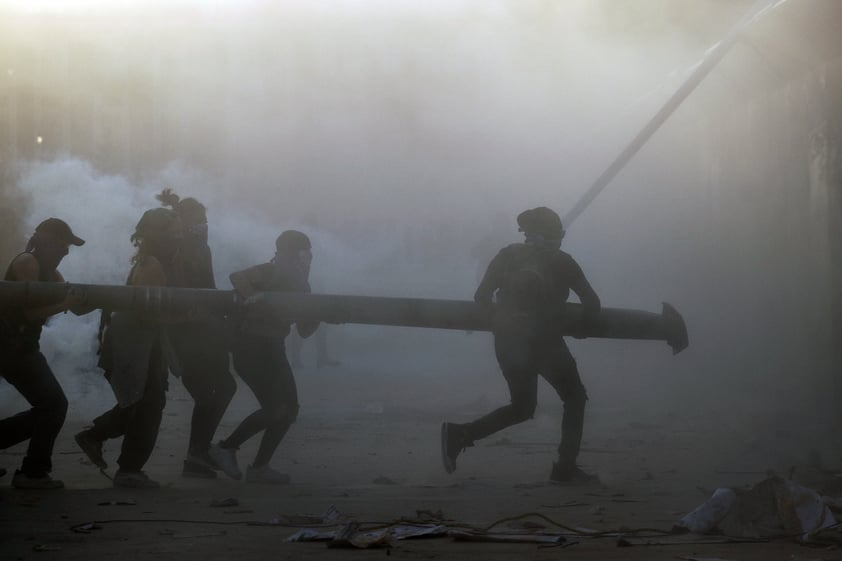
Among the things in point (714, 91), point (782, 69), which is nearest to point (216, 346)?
point (782, 69)

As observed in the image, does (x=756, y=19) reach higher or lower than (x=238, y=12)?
lower

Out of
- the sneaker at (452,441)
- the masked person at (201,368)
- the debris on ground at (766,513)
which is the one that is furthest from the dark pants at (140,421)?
the debris on ground at (766,513)

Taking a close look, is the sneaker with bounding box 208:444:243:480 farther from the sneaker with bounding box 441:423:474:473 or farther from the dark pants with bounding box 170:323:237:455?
Result: the sneaker with bounding box 441:423:474:473

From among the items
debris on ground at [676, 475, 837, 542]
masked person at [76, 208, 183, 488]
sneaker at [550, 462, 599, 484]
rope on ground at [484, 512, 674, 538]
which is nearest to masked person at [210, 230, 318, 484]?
masked person at [76, 208, 183, 488]

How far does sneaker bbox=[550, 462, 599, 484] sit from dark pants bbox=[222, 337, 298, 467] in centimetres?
143

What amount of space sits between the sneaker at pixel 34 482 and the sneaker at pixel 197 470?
0.85 m

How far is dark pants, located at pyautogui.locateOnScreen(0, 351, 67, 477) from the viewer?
541 cm

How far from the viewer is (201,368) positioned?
616cm

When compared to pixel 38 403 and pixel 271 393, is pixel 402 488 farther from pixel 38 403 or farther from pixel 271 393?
pixel 38 403

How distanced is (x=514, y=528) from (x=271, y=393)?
2203 millimetres

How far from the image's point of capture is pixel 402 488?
568 centimetres

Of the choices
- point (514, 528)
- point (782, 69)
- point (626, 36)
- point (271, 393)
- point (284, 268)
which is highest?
point (626, 36)

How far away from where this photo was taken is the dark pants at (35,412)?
213 inches

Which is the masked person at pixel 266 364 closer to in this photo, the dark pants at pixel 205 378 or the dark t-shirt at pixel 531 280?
the dark pants at pixel 205 378
